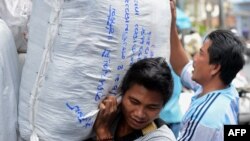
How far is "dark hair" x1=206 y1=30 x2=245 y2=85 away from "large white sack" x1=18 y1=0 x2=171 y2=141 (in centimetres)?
70

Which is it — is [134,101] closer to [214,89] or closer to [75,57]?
[75,57]

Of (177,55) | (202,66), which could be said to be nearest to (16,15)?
(202,66)

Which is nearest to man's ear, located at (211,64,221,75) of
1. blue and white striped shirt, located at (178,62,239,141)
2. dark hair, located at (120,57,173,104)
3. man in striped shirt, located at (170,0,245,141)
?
man in striped shirt, located at (170,0,245,141)

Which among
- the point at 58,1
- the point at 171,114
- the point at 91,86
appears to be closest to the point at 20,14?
the point at 58,1

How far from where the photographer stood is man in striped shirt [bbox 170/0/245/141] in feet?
7.01

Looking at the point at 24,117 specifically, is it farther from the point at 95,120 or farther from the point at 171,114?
the point at 171,114

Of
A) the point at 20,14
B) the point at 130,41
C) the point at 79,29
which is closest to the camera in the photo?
the point at 79,29

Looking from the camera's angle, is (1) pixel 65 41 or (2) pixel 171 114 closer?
(1) pixel 65 41

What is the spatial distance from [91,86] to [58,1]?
32 cm

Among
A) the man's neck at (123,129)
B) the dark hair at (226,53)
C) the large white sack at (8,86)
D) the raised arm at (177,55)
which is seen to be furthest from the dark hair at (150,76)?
the raised arm at (177,55)

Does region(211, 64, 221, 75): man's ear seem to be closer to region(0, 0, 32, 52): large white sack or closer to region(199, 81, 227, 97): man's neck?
region(199, 81, 227, 97): man's neck

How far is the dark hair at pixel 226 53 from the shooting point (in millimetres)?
2266

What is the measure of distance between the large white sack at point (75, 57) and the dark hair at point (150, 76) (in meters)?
0.03

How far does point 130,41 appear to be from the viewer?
1.63m
